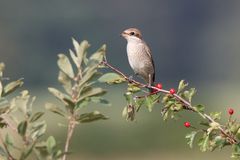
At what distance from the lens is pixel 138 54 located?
749 cm

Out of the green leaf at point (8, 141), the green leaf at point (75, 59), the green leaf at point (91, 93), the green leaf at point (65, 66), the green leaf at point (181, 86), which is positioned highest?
the green leaf at point (181, 86)

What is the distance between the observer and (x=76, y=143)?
22203mm

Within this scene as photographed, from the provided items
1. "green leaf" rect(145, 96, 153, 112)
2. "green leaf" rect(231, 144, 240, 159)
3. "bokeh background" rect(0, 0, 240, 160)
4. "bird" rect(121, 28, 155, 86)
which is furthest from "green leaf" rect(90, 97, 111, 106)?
"bokeh background" rect(0, 0, 240, 160)

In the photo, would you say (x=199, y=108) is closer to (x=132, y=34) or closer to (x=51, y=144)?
(x=51, y=144)

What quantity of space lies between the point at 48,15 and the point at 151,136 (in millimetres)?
44718

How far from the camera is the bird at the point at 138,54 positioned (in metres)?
7.36

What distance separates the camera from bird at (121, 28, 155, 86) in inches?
290

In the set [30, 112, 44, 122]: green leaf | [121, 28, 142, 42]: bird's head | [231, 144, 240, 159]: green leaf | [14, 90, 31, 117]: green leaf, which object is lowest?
[30, 112, 44, 122]: green leaf

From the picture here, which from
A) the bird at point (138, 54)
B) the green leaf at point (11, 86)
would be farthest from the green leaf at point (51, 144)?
the bird at point (138, 54)

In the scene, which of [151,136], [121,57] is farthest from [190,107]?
[121,57]

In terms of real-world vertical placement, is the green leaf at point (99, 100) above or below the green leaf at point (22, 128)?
above

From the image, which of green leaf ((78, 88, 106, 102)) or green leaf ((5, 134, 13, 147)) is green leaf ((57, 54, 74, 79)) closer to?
green leaf ((78, 88, 106, 102))

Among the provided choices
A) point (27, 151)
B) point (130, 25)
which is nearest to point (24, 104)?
point (27, 151)

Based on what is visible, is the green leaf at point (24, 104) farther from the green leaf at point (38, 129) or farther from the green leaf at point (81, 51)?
the green leaf at point (81, 51)
